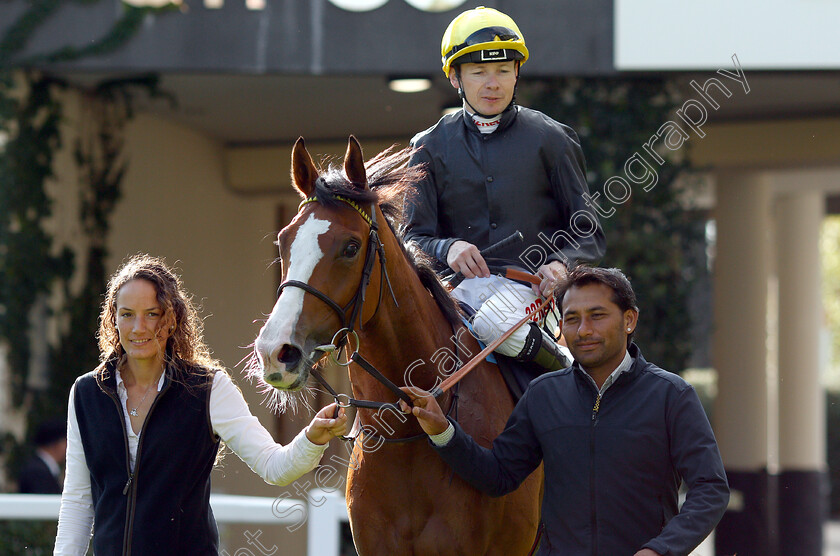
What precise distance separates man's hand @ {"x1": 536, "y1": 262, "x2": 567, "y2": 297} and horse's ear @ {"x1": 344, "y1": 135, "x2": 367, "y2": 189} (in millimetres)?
768

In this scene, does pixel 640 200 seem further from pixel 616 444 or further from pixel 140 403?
pixel 140 403

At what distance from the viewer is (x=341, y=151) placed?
Result: 9.66m

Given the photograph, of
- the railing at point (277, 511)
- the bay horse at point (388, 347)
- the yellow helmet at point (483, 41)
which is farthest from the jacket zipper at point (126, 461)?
the railing at point (277, 511)

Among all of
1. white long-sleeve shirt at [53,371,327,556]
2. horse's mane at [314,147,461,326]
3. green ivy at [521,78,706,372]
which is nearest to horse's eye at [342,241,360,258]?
horse's mane at [314,147,461,326]

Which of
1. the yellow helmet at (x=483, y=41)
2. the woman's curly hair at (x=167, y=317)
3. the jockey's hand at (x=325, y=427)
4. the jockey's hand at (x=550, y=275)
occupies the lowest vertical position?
the jockey's hand at (x=325, y=427)

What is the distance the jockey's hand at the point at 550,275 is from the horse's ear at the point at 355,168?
2.52ft

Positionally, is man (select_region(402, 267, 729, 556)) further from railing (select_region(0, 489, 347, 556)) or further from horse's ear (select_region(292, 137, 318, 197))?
railing (select_region(0, 489, 347, 556))

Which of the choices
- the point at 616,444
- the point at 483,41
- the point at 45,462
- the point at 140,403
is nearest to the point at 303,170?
the point at 140,403

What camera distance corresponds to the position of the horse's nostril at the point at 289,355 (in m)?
2.62

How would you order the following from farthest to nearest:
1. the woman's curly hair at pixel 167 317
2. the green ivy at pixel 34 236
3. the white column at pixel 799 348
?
1. the white column at pixel 799 348
2. the green ivy at pixel 34 236
3. the woman's curly hair at pixel 167 317

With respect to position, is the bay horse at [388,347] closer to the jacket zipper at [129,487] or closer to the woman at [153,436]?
the woman at [153,436]

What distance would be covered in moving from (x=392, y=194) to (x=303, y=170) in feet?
0.98

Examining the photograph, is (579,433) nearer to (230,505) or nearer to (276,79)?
(230,505)

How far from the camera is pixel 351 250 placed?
288cm
